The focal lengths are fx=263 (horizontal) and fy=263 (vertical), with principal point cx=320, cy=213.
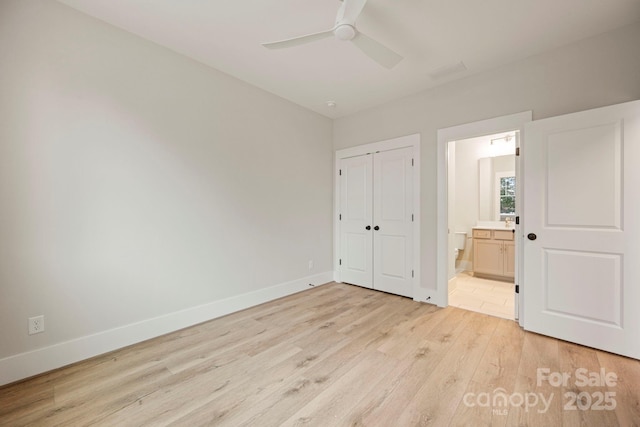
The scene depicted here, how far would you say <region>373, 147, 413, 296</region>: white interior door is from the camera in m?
3.62

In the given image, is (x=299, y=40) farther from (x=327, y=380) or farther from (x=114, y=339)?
(x=114, y=339)

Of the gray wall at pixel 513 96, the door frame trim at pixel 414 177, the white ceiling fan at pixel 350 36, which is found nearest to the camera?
the white ceiling fan at pixel 350 36

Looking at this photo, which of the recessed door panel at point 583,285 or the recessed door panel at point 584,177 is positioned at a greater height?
the recessed door panel at point 584,177

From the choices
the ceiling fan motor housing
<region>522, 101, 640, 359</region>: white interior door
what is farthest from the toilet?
the ceiling fan motor housing

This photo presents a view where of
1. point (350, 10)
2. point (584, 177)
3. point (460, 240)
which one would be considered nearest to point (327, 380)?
point (350, 10)

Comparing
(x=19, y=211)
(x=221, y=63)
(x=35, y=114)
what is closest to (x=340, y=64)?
(x=221, y=63)

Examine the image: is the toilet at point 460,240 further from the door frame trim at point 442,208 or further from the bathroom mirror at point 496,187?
the door frame trim at point 442,208

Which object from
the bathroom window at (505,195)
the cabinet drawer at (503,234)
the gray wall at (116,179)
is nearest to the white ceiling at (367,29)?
the gray wall at (116,179)

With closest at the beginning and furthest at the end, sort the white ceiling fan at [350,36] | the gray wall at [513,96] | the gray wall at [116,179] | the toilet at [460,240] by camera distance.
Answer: the white ceiling fan at [350,36] < the gray wall at [116,179] < the gray wall at [513,96] < the toilet at [460,240]

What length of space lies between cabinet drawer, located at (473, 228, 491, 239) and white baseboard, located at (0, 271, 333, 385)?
146 inches

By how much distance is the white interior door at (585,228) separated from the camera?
216cm

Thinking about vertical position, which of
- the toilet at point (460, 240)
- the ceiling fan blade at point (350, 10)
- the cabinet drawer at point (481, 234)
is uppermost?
the ceiling fan blade at point (350, 10)

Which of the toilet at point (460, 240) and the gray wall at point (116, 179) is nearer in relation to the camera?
the gray wall at point (116, 179)

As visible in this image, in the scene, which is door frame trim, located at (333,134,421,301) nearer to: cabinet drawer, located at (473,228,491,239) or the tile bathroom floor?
the tile bathroom floor
